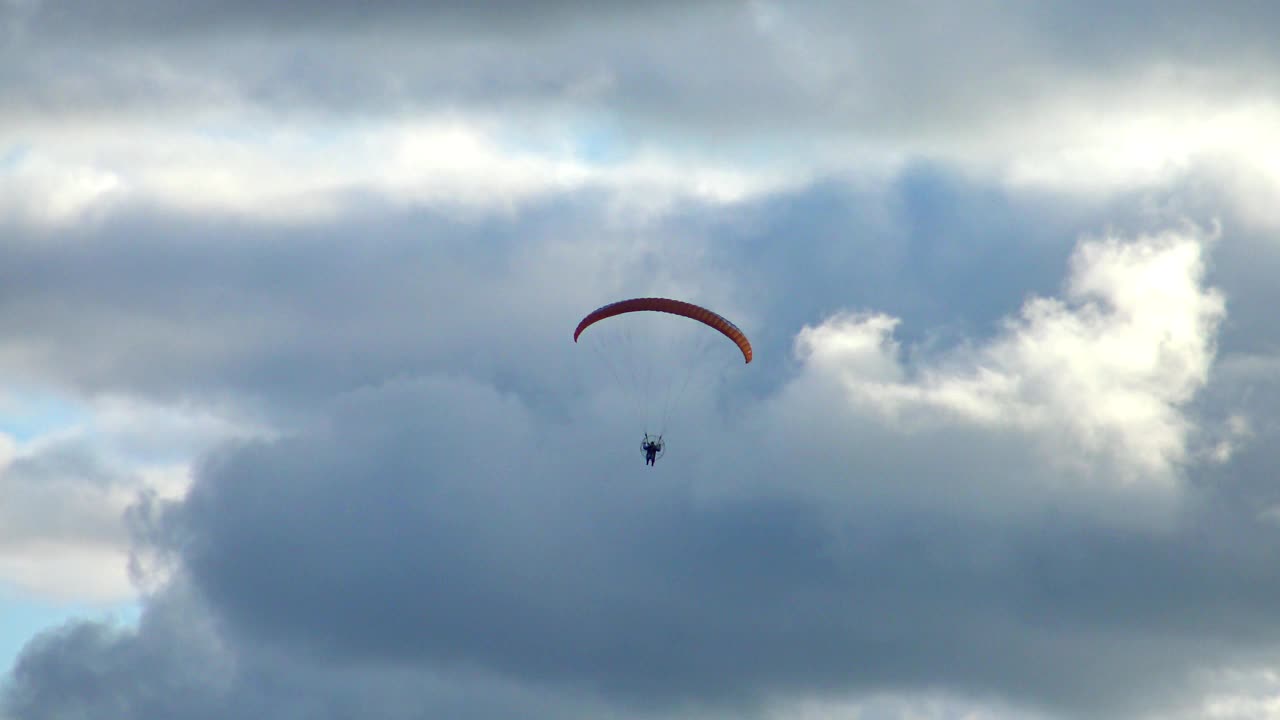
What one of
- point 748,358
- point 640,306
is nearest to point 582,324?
point 640,306

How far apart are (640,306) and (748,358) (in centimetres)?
829

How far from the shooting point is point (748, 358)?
9425cm

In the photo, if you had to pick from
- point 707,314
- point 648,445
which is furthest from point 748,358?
point 648,445

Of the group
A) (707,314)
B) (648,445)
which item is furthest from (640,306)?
(648,445)

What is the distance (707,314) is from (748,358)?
4.20m

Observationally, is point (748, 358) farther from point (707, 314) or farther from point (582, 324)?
point (582, 324)

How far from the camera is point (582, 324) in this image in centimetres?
9769

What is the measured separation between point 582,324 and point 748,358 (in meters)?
12.4

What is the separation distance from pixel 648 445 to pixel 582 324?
9.94 m

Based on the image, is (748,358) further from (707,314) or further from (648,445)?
(648,445)

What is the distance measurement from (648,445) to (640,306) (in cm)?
1074

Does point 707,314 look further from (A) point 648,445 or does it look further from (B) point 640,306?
(A) point 648,445

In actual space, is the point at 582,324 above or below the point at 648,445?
above

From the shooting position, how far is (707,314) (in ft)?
307
